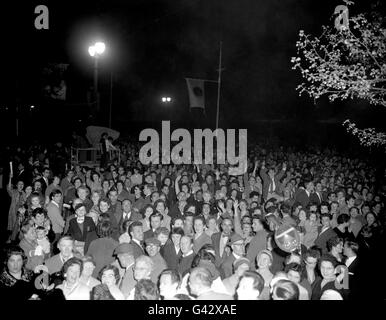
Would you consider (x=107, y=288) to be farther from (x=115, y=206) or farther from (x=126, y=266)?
(x=115, y=206)

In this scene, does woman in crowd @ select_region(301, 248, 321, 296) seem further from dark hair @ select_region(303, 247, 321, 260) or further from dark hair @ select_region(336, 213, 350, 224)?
dark hair @ select_region(336, 213, 350, 224)

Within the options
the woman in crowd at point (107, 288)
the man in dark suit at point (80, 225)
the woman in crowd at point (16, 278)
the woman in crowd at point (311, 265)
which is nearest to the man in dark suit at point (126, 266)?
the woman in crowd at point (107, 288)

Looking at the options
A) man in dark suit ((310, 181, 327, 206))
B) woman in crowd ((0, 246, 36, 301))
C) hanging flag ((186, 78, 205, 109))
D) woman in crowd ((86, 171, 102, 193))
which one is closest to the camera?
woman in crowd ((0, 246, 36, 301))

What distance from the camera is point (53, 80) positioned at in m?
14.6

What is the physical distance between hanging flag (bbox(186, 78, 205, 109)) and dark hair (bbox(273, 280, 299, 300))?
15.5m

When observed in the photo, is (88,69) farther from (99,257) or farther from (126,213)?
(99,257)

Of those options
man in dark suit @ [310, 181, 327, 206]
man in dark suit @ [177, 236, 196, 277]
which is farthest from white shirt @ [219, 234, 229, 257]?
man in dark suit @ [310, 181, 327, 206]


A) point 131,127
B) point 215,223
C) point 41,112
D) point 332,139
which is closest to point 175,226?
point 215,223

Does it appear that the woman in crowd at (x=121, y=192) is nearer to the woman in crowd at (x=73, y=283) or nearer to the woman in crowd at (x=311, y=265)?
the woman in crowd at (x=73, y=283)

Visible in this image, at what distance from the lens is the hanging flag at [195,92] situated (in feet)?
63.5

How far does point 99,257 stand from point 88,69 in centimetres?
2830

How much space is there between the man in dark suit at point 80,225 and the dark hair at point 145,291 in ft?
9.51

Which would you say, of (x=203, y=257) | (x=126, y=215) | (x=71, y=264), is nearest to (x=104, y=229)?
(x=71, y=264)

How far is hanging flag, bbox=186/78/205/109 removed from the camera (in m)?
19.4
